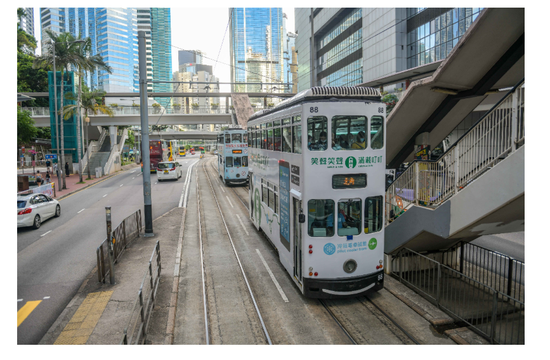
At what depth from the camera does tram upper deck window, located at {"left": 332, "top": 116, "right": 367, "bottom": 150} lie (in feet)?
27.6

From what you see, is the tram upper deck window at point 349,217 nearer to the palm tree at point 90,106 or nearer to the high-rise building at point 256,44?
the palm tree at point 90,106

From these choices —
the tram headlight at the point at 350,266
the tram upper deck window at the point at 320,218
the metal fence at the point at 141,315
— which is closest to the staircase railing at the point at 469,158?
the tram headlight at the point at 350,266

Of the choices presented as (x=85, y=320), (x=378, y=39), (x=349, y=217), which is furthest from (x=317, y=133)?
(x=378, y=39)

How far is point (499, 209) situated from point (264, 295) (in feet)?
18.5

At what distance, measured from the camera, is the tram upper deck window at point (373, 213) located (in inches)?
346

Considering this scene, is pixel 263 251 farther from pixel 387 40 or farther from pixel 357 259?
pixel 387 40

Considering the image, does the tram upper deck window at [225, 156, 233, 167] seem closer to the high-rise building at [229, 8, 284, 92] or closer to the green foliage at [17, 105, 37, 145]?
the green foliage at [17, 105, 37, 145]

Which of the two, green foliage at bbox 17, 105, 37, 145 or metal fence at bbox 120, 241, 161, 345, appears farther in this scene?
green foliage at bbox 17, 105, 37, 145

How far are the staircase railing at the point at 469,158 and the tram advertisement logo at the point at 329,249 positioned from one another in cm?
273

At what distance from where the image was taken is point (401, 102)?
35.4 ft

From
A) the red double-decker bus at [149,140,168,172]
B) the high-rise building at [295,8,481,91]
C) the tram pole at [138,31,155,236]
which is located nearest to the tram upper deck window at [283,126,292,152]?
the tram pole at [138,31,155,236]

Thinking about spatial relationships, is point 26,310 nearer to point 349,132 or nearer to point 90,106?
point 349,132

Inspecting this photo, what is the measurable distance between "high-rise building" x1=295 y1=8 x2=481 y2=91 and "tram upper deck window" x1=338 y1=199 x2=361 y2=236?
48.3 ft

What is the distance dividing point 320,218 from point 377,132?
236 cm
